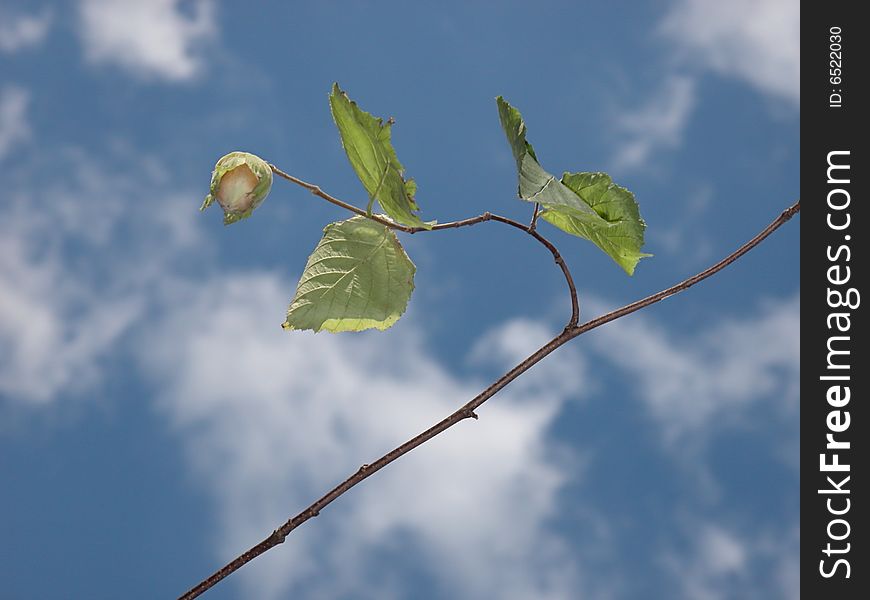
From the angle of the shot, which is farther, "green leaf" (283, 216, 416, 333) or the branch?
"green leaf" (283, 216, 416, 333)

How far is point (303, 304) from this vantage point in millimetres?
607

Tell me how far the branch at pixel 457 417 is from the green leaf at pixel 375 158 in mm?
50

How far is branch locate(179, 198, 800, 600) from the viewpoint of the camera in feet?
1.61

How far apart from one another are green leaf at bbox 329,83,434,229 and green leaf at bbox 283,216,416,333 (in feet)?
0.20

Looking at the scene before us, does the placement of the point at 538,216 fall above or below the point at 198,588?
above

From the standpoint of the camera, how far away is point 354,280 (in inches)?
24.4

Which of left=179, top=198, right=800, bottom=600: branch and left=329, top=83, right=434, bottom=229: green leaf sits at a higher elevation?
left=329, top=83, right=434, bottom=229: green leaf

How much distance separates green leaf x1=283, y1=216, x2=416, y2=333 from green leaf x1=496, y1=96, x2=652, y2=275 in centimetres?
11

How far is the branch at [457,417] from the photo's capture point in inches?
19.4

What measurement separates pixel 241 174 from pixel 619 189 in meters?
0.25
